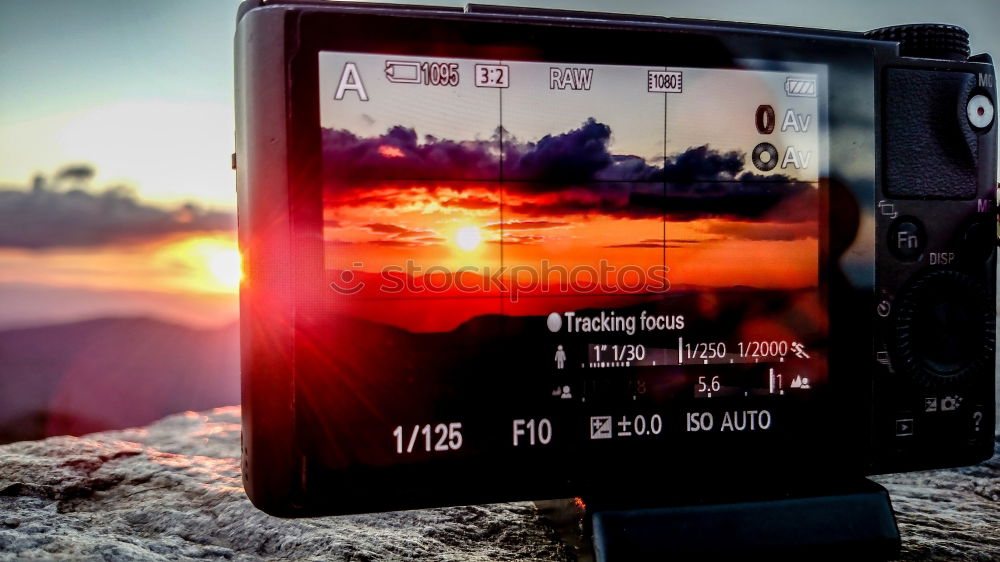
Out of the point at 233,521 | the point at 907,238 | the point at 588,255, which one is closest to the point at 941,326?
the point at 907,238

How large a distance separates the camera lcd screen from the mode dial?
18 cm

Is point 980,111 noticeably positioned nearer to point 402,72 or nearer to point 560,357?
point 560,357

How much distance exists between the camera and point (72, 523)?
1026 millimetres

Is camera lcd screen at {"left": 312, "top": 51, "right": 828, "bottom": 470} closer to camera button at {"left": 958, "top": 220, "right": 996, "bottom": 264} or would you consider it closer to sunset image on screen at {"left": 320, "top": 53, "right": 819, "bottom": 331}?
sunset image on screen at {"left": 320, "top": 53, "right": 819, "bottom": 331}

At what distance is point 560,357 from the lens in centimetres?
88

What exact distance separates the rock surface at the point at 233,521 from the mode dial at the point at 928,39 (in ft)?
2.22

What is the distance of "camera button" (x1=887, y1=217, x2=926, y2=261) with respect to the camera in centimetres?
99

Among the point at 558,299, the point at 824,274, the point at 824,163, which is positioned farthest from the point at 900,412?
the point at 558,299

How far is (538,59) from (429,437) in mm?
463

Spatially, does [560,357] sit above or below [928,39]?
below

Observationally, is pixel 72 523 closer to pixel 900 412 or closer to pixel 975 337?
pixel 900 412

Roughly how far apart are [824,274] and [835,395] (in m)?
0.16

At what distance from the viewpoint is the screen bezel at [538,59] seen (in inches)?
32.1

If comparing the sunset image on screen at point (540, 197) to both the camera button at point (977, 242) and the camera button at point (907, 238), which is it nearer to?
the camera button at point (907, 238)
